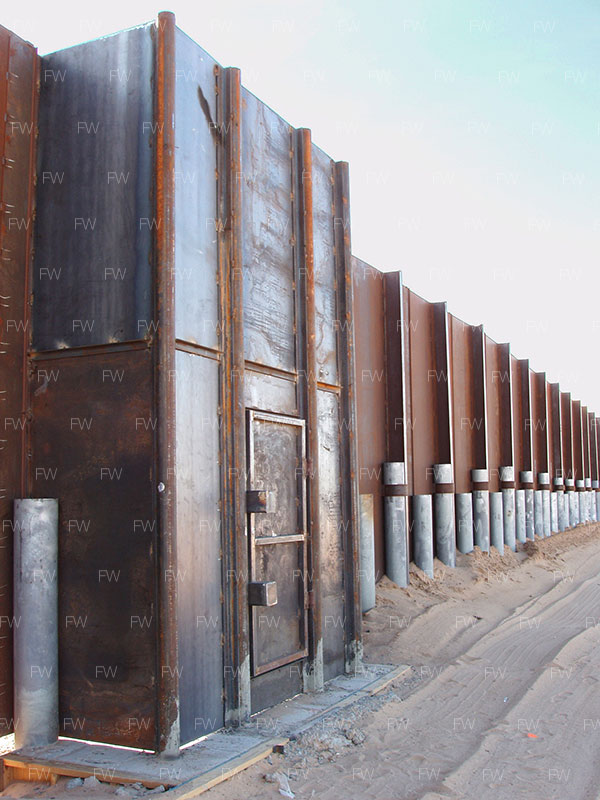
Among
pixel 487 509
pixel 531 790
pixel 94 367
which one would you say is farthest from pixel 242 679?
pixel 487 509

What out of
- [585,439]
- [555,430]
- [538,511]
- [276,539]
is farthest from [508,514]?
[585,439]

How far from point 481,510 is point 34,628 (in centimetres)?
995

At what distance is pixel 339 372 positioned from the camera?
7559 mm

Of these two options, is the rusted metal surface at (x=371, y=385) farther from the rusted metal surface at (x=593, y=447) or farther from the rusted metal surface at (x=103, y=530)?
the rusted metal surface at (x=593, y=447)

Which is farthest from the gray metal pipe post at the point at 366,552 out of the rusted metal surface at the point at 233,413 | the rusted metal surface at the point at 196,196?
the rusted metal surface at the point at 196,196

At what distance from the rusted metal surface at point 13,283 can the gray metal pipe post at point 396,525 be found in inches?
221

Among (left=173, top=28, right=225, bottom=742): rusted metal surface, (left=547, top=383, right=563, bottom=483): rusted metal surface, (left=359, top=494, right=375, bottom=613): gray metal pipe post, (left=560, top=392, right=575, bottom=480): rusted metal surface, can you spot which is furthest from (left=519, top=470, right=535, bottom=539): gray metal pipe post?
(left=173, top=28, right=225, bottom=742): rusted metal surface

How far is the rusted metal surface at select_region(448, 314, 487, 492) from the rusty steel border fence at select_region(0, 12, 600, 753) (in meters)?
6.74

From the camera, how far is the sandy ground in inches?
182

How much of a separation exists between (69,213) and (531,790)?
15.4ft

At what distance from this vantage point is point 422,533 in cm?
1092

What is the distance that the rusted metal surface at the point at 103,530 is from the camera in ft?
16.3

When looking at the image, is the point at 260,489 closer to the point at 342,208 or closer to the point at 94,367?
the point at 94,367

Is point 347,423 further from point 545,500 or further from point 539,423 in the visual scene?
point 539,423
